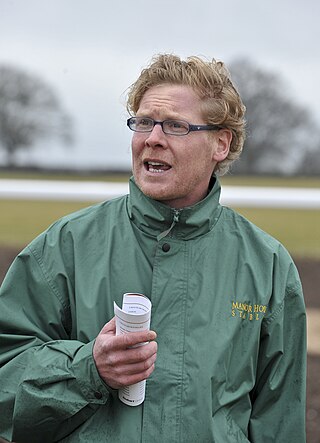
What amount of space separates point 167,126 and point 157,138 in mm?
56

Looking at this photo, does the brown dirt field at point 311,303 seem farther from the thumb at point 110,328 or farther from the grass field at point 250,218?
the thumb at point 110,328

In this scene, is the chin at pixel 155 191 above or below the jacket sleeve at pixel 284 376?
above

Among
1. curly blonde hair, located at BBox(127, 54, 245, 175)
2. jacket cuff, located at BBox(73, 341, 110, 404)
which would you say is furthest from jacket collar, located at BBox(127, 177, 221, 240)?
jacket cuff, located at BBox(73, 341, 110, 404)

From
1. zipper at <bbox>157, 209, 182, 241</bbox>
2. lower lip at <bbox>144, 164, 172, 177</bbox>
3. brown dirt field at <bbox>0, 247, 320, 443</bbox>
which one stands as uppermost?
lower lip at <bbox>144, 164, 172, 177</bbox>

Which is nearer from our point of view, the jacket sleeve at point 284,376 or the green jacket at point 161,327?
the green jacket at point 161,327

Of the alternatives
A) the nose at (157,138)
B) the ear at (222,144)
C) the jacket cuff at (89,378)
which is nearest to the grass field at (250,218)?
the ear at (222,144)

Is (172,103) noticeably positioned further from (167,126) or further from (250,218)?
(250,218)

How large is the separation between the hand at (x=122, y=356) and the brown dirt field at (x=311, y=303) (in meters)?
2.25

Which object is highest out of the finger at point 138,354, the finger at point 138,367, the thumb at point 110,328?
the thumb at point 110,328

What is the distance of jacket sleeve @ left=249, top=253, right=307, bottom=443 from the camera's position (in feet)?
6.56

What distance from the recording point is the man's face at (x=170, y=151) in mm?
1910

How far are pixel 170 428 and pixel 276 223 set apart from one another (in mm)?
10579

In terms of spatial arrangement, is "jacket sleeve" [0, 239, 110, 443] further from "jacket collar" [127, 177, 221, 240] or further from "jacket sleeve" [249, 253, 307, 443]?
"jacket sleeve" [249, 253, 307, 443]

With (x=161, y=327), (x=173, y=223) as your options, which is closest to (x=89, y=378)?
(x=161, y=327)
